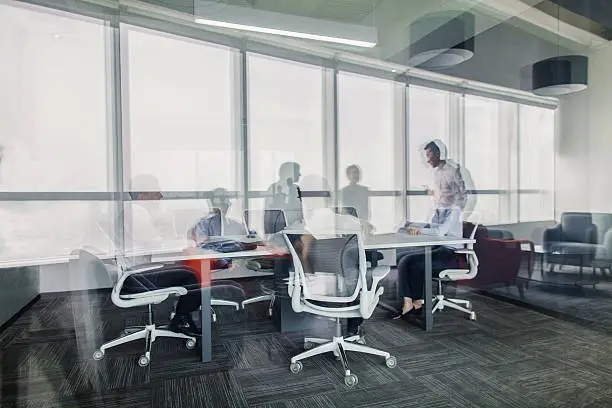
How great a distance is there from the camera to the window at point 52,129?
8.95 ft

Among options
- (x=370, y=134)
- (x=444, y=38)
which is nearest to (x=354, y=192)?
(x=370, y=134)

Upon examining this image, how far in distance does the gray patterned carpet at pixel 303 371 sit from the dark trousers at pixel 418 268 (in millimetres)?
297

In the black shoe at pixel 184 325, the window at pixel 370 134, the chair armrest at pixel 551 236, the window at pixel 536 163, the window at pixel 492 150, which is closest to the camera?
the black shoe at pixel 184 325

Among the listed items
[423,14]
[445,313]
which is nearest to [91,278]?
[445,313]

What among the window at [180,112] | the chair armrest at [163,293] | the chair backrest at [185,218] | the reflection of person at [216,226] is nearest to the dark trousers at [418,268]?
the reflection of person at [216,226]

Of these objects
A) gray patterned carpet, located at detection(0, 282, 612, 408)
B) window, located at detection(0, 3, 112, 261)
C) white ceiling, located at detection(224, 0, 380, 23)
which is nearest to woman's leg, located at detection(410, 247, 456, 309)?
gray patterned carpet, located at detection(0, 282, 612, 408)

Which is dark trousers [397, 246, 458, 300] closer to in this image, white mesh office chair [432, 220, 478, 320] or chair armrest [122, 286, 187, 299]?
white mesh office chair [432, 220, 478, 320]

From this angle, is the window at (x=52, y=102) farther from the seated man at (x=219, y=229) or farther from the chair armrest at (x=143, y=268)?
the seated man at (x=219, y=229)

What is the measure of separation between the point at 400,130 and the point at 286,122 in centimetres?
163

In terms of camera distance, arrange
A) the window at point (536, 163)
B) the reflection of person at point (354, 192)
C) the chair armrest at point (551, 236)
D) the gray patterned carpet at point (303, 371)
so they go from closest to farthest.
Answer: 1. the gray patterned carpet at point (303, 371)
2. the chair armrest at point (551, 236)
3. the window at point (536, 163)
4. the reflection of person at point (354, 192)

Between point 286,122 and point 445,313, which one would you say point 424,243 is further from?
point 286,122

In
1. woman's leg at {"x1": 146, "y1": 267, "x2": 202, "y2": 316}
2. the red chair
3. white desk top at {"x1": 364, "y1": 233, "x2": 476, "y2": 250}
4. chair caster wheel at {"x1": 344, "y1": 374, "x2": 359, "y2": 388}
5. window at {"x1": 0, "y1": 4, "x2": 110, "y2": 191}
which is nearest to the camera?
chair caster wheel at {"x1": 344, "y1": 374, "x2": 359, "y2": 388}

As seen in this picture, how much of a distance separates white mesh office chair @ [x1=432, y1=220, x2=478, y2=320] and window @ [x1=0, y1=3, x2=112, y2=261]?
317 centimetres

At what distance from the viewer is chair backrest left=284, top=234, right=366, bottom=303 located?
2424 millimetres
